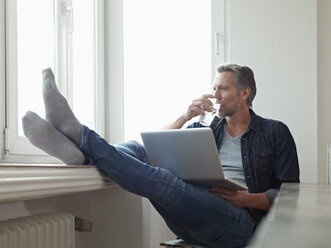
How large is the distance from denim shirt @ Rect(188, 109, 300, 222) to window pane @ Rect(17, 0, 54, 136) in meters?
0.91

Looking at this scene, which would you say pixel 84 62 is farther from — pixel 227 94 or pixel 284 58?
pixel 284 58

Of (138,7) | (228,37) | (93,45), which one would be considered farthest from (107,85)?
(228,37)

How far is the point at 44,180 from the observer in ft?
3.70

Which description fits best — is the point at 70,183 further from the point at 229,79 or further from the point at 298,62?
the point at 298,62

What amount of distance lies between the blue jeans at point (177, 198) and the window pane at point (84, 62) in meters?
0.78

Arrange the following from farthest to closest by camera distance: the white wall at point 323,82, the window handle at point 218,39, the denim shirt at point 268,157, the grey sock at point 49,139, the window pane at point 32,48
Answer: the window handle at point 218,39 < the white wall at point 323,82 < the denim shirt at point 268,157 < the window pane at point 32,48 < the grey sock at point 49,139

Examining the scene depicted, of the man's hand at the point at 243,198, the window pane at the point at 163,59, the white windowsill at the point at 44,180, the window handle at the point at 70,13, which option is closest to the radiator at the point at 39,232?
the white windowsill at the point at 44,180

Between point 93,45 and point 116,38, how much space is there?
14 cm

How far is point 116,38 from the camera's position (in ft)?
8.16

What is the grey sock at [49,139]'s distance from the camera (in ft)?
4.42

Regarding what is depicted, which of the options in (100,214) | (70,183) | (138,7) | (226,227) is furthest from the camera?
(138,7)

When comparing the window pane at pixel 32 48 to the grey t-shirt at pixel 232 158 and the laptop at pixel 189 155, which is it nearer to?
the laptop at pixel 189 155

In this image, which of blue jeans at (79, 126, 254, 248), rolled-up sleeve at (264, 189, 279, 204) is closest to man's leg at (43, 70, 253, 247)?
blue jeans at (79, 126, 254, 248)

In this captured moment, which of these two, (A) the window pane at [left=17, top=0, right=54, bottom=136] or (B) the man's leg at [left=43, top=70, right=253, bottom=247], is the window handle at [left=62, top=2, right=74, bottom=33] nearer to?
(A) the window pane at [left=17, top=0, right=54, bottom=136]
